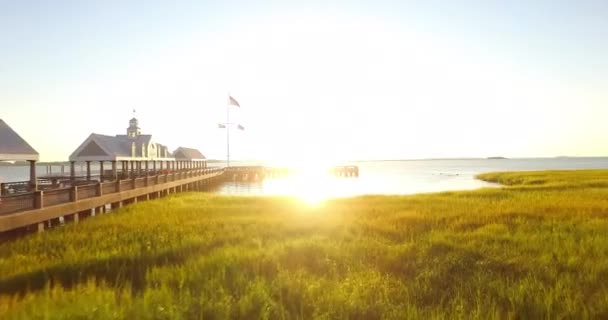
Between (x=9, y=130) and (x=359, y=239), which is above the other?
(x=9, y=130)

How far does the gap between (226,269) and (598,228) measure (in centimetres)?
1162

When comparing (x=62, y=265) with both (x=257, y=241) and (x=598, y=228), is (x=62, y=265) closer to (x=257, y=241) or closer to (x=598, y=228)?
(x=257, y=241)

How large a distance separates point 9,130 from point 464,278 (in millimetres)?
20352

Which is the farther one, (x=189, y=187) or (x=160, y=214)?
(x=189, y=187)

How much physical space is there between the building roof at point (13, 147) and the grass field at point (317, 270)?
4886 millimetres

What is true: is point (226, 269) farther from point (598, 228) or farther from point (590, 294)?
point (598, 228)

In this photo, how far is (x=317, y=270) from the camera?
9.47m

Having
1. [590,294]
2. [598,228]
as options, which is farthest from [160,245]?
[598,228]

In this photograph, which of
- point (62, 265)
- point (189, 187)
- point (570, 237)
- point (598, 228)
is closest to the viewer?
point (62, 265)

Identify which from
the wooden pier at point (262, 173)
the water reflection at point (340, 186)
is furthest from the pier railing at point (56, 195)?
the wooden pier at point (262, 173)

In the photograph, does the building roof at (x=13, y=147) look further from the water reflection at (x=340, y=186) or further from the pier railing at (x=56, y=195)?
the water reflection at (x=340, y=186)

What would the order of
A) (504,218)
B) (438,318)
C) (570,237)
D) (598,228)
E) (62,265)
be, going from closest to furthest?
(438,318) < (62,265) < (570,237) < (598,228) < (504,218)

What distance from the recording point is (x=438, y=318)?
6.25 metres

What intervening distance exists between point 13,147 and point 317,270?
54.8 ft
